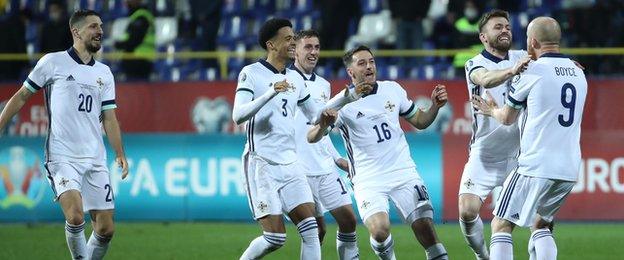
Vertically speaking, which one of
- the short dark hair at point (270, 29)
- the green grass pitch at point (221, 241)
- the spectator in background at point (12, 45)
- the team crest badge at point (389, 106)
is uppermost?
the short dark hair at point (270, 29)

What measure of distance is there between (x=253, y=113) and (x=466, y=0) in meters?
10.4

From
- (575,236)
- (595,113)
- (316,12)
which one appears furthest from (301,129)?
(316,12)

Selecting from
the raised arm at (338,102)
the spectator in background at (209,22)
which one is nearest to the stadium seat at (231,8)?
the spectator in background at (209,22)

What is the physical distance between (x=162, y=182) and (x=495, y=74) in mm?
8493

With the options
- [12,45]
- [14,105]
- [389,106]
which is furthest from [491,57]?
[12,45]

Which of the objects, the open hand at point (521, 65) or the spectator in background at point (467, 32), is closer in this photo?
the open hand at point (521, 65)

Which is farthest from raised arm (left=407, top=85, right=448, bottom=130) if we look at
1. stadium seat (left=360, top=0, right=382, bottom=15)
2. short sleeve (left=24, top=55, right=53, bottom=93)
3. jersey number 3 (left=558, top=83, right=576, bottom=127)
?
stadium seat (left=360, top=0, right=382, bottom=15)

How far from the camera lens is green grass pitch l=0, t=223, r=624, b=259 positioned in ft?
46.2

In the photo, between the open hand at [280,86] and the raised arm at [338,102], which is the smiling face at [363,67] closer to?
the raised arm at [338,102]

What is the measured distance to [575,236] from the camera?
52.4 ft

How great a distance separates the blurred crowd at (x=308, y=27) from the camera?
20109 mm

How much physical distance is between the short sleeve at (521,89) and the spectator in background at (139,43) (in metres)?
11.3

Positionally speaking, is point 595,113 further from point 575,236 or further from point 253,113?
point 253,113

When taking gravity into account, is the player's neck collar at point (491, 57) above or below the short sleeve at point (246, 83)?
above
